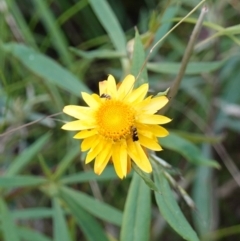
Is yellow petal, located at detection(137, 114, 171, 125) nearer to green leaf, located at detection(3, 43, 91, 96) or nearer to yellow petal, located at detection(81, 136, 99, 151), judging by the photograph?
yellow petal, located at detection(81, 136, 99, 151)

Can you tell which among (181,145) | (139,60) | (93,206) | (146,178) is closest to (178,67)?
(181,145)

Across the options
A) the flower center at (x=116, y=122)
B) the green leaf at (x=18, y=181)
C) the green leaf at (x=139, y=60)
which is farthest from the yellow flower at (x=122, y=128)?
the green leaf at (x=18, y=181)

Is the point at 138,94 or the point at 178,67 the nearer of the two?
the point at 138,94

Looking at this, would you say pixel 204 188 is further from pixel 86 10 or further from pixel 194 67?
pixel 86 10

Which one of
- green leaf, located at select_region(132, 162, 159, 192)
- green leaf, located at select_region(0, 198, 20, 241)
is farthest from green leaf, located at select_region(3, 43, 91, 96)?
green leaf, located at select_region(132, 162, 159, 192)

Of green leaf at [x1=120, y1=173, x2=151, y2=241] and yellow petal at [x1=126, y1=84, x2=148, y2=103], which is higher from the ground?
yellow petal at [x1=126, y1=84, x2=148, y2=103]

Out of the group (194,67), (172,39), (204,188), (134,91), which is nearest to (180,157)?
(204,188)

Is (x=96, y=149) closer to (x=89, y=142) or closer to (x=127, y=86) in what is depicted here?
(x=89, y=142)
